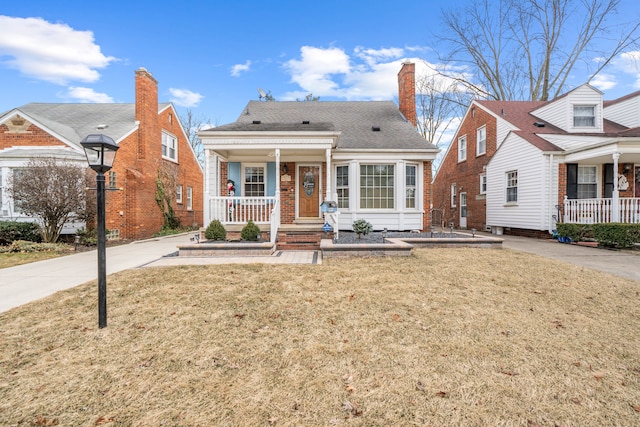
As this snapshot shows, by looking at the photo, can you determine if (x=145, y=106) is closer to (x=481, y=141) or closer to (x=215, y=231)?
(x=215, y=231)

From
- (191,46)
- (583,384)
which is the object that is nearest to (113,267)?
(583,384)

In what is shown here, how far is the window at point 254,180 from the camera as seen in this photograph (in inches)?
449

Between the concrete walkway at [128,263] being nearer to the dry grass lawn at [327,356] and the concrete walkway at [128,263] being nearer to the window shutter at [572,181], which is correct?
the dry grass lawn at [327,356]

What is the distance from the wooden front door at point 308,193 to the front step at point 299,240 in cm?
190

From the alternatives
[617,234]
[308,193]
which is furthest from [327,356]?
[617,234]

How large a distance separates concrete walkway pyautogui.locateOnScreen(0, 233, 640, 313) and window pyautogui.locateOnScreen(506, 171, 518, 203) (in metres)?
3.94

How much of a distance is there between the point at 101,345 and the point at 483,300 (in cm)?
488

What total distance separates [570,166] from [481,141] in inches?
197

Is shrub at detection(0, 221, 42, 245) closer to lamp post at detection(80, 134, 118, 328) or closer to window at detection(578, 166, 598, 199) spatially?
lamp post at detection(80, 134, 118, 328)

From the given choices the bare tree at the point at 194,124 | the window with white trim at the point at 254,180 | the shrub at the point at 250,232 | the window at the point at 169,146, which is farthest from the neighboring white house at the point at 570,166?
the bare tree at the point at 194,124

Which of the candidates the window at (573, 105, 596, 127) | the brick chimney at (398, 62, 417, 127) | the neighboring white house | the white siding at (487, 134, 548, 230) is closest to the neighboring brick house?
the brick chimney at (398, 62, 417, 127)

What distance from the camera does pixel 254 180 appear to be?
11461mm

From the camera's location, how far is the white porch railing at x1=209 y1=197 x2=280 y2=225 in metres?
9.52

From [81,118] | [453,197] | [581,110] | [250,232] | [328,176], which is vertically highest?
[81,118]
